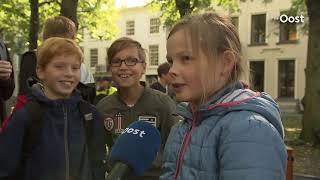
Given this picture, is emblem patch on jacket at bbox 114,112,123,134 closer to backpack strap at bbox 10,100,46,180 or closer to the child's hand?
backpack strap at bbox 10,100,46,180

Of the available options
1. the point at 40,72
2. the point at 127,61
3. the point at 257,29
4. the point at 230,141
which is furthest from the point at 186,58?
the point at 257,29

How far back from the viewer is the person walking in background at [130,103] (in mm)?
3232

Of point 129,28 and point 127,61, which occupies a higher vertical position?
point 129,28

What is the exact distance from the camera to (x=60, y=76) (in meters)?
2.79

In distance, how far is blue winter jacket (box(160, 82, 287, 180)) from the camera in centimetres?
144

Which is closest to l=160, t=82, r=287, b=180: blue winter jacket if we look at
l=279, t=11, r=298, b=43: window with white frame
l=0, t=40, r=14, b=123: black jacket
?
l=0, t=40, r=14, b=123: black jacket

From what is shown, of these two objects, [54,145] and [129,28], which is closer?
[54,145]

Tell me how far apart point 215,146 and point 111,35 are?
98.1ft

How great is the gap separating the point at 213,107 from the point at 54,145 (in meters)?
1.30

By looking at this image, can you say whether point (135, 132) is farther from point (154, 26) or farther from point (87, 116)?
point (154, 26)

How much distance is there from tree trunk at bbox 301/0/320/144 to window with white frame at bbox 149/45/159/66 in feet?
101

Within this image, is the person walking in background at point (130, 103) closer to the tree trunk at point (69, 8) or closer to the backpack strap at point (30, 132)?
the backpack strap at point (30, 132)

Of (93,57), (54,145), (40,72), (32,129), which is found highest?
(93,57)

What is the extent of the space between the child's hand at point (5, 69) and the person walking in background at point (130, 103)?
2.43 ft
